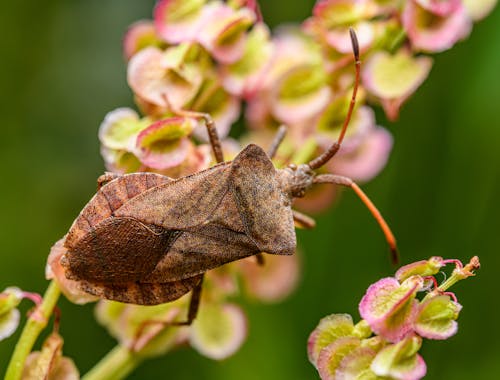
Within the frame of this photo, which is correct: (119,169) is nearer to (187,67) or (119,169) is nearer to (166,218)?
(166,218)

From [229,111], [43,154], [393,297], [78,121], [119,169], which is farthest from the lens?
[78,121]

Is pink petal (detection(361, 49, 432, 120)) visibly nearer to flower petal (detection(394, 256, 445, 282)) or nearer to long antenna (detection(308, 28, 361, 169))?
long antenna (detection(308, 28, 361, 169))

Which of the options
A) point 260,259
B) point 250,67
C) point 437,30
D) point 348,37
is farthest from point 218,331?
point 437,30

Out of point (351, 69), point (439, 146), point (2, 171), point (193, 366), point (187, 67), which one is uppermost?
point (187, 67)

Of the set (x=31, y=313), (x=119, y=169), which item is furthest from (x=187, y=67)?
(x=31, y=313)

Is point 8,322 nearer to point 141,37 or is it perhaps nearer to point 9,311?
Result: point 9,311

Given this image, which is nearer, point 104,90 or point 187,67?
point 187,67

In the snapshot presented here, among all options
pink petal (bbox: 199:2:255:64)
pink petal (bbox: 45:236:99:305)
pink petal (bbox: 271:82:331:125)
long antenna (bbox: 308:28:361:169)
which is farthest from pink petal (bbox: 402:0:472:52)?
pink petal (bbox: 45:236:99:305)
